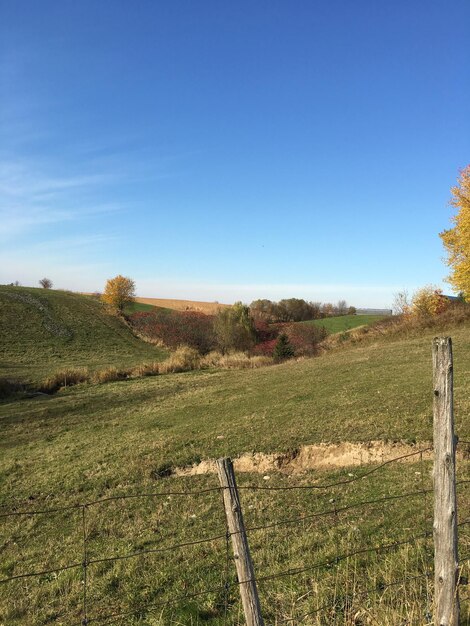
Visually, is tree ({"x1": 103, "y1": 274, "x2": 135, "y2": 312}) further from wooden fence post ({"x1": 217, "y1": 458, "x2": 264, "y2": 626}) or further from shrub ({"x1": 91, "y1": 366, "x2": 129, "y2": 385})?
wooden fence post ({"x1": 217, "y1": 458, "x2": 264, "y2": 626})

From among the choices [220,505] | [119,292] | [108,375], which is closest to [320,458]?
[220,505]

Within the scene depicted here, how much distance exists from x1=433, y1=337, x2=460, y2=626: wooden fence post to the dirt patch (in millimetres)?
6209

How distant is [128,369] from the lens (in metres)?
35.5

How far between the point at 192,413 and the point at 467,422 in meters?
11.2

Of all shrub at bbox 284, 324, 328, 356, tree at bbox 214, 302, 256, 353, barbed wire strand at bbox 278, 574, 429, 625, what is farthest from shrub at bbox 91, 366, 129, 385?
shrub at bbox 284, 324, 328, 356

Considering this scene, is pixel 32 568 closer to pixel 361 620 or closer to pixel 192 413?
pixel 361 620

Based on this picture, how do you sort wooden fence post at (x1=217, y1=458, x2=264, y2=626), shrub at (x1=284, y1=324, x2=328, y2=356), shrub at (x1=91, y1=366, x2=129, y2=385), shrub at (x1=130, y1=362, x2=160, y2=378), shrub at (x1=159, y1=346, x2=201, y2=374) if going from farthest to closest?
1. shrub at (x1=284, y1=324, x2=328, y2=356)
2. shrub at (x1=159, y1=346, x2=201, y2=374)
3. shrub at (x1=130, y1=362, x2=160, y2=378)
4. shrub at (x1=91, y1=366, x2=129, y2=385)
5. wooden fence post at (x1=217, y1=458, x2=264, y2=626)

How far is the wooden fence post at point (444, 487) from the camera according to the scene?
12.0 ft

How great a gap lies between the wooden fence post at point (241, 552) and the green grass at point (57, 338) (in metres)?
32.8

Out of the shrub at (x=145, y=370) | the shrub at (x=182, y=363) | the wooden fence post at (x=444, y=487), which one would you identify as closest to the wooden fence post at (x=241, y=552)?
the wooden fence post at (x=444, y=487)

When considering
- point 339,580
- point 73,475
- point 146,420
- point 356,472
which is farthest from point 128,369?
point 339,580

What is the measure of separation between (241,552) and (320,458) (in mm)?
7495

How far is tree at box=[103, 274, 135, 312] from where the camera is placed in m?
87.4

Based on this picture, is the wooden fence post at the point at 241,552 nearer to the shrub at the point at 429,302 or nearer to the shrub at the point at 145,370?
the shrub at the point at 145,370
